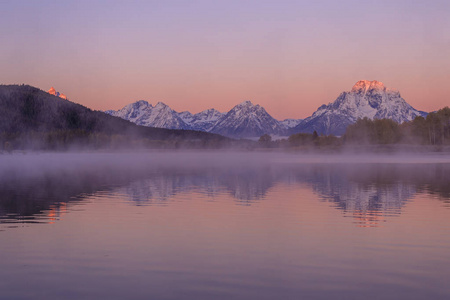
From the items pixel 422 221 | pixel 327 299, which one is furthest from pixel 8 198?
pixel 327 299

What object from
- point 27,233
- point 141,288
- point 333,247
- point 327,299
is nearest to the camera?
point 327,299

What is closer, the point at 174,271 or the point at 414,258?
the point at 174,271

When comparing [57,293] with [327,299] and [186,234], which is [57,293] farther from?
[186,234]

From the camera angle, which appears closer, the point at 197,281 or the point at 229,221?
the point at 197,281

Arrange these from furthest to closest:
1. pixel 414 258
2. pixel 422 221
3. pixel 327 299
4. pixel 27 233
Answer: pixel 422 221 < pixel 27 233 < pixel 414 258 < pixel 327 299

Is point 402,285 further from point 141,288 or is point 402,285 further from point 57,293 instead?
point 57,293

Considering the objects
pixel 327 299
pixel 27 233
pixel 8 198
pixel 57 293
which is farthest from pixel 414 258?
pixel 8 198

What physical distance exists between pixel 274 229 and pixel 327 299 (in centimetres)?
1254

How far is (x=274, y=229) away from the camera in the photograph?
28781mm

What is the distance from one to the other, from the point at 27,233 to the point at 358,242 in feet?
53.6

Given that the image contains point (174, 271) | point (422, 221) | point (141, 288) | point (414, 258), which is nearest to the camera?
point (141, 288)

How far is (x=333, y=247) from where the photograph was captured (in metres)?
23.8

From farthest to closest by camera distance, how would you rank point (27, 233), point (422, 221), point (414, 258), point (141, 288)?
point (422, 221) → point (27, 233) → point (414, 258) → point (141, 288)

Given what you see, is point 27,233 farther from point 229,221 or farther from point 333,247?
point 333,247
